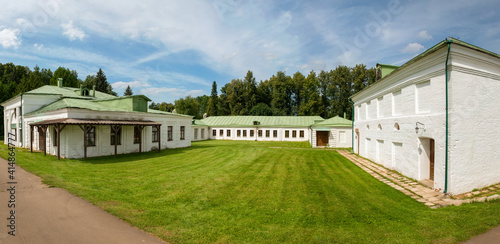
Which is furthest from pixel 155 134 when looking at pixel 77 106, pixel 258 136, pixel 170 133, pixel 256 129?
pixel 258 136

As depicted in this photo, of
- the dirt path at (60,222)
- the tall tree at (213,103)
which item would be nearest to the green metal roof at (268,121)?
the tall tree at (213,103)

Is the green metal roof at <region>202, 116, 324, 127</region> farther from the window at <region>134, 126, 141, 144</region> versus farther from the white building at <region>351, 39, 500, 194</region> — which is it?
the white building at <region>351, 39, 500, 194</region>

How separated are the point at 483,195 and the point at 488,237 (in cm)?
353

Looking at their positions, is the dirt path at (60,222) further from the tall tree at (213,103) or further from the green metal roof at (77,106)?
the tall tree at (213,103)

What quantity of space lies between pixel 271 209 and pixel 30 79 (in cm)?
5186

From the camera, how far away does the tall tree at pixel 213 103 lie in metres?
59.3

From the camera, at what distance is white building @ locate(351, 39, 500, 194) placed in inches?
272

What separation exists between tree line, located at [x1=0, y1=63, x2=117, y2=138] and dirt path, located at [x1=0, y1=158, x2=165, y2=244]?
43.2m

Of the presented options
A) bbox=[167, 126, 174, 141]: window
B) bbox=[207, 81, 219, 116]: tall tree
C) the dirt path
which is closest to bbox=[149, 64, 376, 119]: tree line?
bbox=[207, 81, 219, 116]: tall tree

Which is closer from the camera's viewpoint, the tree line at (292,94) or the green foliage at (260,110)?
the tree line at (292,94)

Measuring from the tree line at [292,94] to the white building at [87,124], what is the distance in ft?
104

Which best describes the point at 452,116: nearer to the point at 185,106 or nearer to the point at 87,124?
the point at 87,124

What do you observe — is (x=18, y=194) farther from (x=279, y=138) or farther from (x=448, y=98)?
(x=279, y=138)

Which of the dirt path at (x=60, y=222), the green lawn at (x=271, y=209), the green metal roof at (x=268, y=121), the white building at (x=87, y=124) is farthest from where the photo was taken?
the green metal roof at (x=268, y=121)
